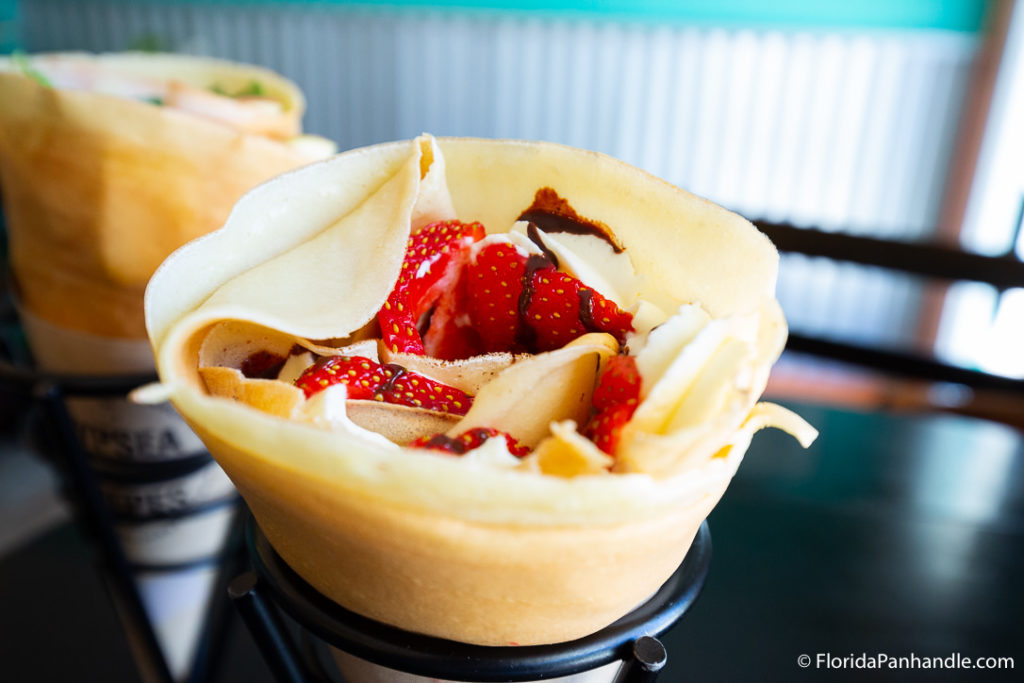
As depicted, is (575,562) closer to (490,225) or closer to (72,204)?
(490,225)

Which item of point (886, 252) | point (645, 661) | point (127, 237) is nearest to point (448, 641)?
point (645, 661)

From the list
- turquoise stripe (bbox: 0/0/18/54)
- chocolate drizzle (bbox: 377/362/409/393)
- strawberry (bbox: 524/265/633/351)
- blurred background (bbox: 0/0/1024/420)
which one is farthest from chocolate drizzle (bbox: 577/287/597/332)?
turquoise stripe (bbox: 0/0/18/54)

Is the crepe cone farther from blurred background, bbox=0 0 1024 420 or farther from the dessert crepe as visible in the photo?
blurred background, bbox=0 0 1024 420

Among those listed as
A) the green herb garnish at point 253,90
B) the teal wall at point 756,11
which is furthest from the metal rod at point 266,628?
the teal wall at point 756,11

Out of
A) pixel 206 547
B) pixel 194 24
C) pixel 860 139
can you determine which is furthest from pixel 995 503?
pixel 194 24

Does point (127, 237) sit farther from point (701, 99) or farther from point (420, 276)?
point (701, 99)

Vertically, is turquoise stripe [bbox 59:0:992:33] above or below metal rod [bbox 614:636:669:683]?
above
